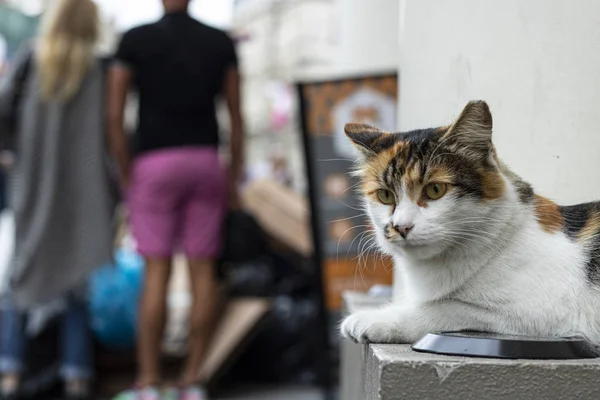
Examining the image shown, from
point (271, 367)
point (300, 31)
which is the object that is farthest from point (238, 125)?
point (300, 31)

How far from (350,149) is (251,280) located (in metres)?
2.29

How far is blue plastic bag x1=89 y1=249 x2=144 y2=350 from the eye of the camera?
574 centimetres

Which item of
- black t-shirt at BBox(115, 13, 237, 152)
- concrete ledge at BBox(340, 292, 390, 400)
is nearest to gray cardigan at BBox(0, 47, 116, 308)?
black t-shirt at BBox(115, 13, 237, 152)

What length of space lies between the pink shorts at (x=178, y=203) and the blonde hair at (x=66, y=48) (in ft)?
2.26

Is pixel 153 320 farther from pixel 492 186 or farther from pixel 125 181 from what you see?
pixel 492 186

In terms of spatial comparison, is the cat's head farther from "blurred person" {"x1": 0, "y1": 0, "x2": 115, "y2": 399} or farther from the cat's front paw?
"blurred person" {"x1": 0, "y1": 0, "x2": 115, "y2": 399}

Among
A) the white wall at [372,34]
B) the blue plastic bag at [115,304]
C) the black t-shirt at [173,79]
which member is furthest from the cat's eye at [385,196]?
the blue plastic bag at [115,304]

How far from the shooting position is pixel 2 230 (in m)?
7.04

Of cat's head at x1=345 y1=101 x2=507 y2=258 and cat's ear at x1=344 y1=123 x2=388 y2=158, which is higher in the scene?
cat's ear at x1=344 y1=123 x2=388 y2=158

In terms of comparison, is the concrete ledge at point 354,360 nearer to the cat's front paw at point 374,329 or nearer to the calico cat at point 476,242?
the cat's front paw at point 374,329

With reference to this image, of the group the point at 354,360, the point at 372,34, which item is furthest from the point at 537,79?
the point at 372,34

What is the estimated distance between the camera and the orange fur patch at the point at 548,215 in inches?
85.9

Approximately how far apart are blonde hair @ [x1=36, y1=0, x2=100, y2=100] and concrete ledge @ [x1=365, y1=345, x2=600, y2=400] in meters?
3.74

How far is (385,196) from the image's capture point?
2.18 metres
